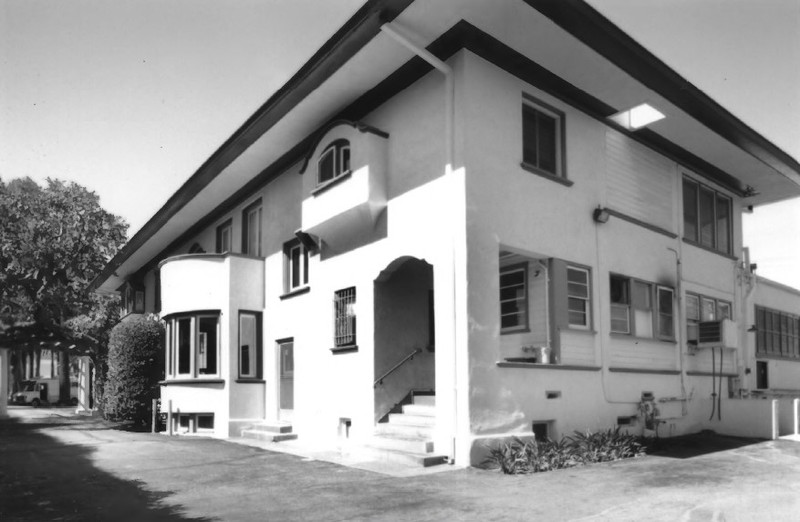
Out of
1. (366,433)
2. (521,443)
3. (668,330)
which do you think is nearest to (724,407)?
(668,330)

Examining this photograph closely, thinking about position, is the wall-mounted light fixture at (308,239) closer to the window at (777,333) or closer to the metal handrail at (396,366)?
the metal handrail at (396,366)

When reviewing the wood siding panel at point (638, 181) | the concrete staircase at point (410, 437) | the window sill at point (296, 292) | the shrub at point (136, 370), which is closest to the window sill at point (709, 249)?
the wood siding panel at point (638, 181)

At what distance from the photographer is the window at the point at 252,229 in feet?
64.6

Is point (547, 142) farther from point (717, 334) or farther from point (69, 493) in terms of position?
point (69, 493)

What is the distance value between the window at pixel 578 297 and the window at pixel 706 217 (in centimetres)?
485

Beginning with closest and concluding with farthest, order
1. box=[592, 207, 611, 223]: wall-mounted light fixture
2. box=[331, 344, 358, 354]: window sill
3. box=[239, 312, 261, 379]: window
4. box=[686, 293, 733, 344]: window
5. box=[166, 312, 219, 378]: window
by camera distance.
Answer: box=[592, 207, 611, 223]: wall-mounted light fixture < box=[331, 344, 358, 354]: window sill < box=[686, 293, 733, 344]: window < box=[239, 312, 261, 379]: window < box=[166, 312, 219, 378]: window

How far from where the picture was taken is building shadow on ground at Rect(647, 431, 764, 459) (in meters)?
12.7

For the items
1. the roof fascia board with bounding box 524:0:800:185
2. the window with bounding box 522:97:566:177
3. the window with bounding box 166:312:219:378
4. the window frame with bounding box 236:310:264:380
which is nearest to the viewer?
the roof fascia board with bounding box 524:0:800:185

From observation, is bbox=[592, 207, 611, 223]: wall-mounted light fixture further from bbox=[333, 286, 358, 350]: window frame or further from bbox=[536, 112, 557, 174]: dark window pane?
bbox=[333, 286, 358, 350]: window frame

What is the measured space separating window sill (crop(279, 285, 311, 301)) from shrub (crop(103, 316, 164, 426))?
679 centimetres

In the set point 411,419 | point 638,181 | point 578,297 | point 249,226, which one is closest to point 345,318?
point 411,419

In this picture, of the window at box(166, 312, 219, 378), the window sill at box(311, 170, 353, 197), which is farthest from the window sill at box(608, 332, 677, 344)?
the window at box(166, 312, 219, 378)

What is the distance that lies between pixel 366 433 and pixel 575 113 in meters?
7.50

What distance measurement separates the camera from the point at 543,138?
44.0ft
